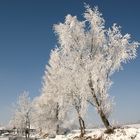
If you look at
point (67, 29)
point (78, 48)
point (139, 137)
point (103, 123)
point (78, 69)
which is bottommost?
point (139, 137)

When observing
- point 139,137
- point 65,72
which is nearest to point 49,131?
point 65,72

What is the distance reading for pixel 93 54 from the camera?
2964 cm

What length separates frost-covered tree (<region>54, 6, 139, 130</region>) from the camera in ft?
92.6

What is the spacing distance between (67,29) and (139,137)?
1202 centimetres

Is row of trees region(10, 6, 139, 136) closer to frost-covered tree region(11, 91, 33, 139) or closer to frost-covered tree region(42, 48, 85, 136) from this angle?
frost-covered tree region(42, 48, 85, 136)

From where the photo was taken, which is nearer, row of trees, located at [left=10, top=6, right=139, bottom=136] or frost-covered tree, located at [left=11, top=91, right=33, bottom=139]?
row of trees, located at [left=10, top=6, right=139, bottom=136]

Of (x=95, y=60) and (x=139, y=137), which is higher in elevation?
(x=95, y=60)

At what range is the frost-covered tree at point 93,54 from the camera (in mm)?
28219

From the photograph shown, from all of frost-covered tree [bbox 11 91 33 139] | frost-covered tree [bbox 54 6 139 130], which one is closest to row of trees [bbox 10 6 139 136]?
frost-covered tree [bbox 54 6 139 130]

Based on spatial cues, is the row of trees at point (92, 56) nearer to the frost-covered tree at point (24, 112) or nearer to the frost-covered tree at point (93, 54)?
the frost-covered tree at point (93, 54)

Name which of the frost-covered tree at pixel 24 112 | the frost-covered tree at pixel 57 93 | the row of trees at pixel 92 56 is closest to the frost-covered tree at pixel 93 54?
the row of trees at pixel 92 56

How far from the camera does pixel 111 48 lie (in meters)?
29.2

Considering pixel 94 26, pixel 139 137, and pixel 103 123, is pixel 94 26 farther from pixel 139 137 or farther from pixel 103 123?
pixel 139 137

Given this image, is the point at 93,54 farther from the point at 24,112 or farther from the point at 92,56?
the point at 24,112
